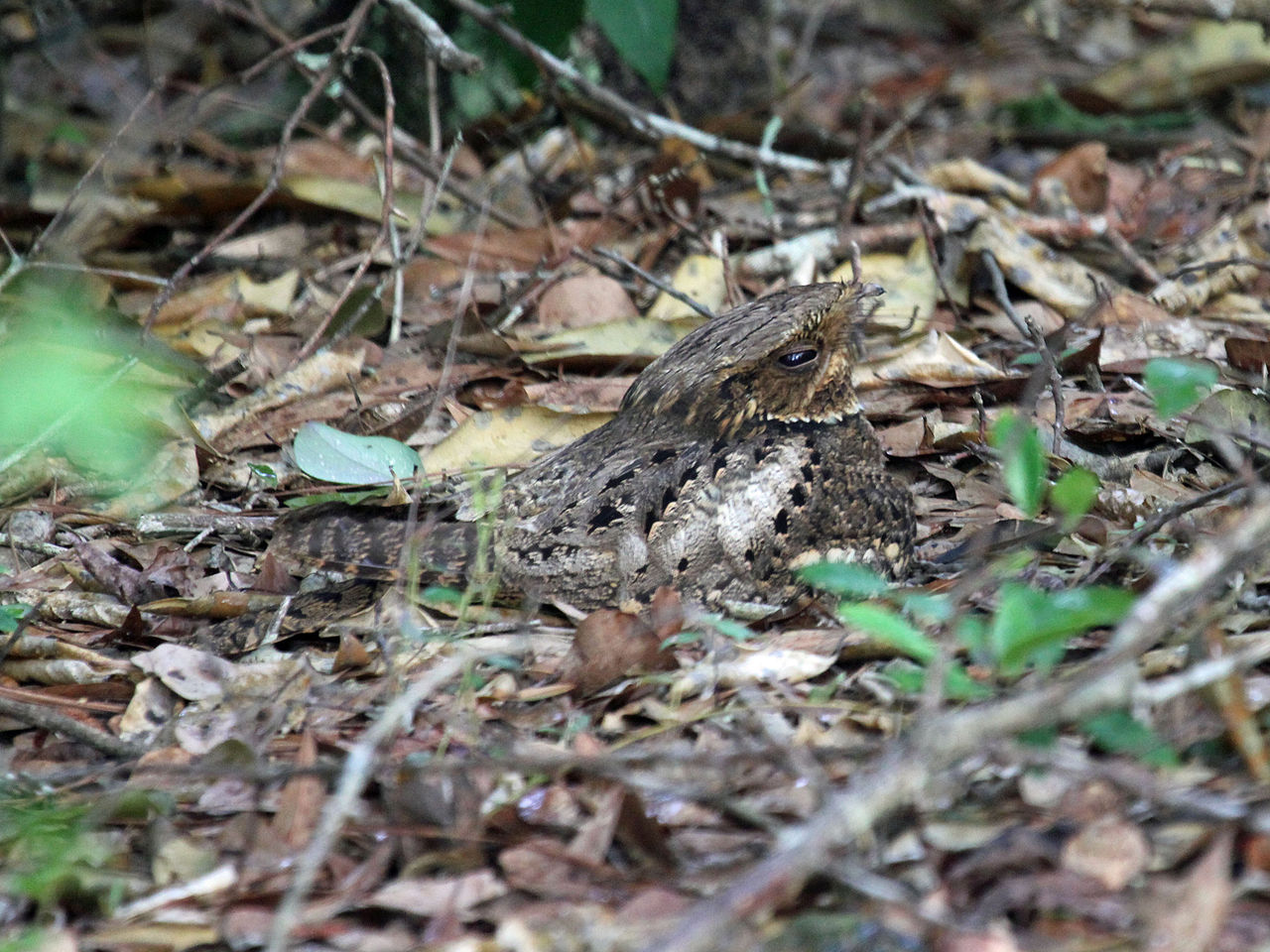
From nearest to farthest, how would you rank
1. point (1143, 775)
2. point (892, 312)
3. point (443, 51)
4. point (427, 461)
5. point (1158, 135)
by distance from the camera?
point (1143, 775) < point (427, 461) < point (443, 51) < point (892, 312) < point (1158, 135)

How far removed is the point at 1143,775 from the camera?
215 centimetres

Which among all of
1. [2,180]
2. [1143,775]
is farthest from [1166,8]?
[2,180]

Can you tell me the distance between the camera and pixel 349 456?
356 cm

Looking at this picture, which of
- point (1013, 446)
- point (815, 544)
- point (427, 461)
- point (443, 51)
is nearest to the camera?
point (1013, 446)

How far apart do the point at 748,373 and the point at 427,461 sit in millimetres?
1106

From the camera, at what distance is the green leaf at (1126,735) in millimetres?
2154

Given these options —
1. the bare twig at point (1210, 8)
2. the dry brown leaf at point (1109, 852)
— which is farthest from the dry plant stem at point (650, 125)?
the dry brown leaf at point (1109, 852)

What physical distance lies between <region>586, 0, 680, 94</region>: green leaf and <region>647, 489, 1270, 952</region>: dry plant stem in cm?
352

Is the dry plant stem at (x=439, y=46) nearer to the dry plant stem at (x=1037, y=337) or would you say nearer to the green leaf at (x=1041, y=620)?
the dry plant stem at (x=1037, y=337)

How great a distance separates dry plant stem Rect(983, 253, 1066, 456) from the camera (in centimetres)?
349

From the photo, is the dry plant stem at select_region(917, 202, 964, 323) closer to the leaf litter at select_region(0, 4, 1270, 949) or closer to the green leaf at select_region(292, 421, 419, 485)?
the leaf litter at select_region(0, 4, 1270, 949)

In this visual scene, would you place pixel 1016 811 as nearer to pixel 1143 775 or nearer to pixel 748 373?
pixel 1143 775

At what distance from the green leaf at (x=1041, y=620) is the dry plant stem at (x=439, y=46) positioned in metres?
2.94

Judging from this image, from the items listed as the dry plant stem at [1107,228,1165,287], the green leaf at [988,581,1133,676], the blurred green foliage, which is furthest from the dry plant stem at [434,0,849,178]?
the green leaf at [988,581,1133,676]
